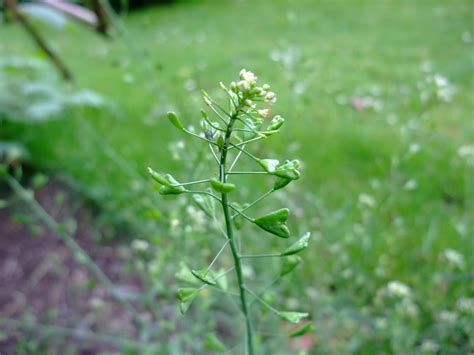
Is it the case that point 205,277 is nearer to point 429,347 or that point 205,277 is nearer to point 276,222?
point 276,222

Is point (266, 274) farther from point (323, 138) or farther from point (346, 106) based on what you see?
point (346, 106)

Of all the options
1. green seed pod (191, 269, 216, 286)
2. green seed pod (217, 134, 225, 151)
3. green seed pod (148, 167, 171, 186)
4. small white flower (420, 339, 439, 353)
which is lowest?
green seed pod (191, 269, 216, 286)

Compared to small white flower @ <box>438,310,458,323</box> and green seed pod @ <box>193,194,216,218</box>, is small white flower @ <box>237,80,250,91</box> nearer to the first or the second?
green seed pod @ <box>193,194,216,218</box>

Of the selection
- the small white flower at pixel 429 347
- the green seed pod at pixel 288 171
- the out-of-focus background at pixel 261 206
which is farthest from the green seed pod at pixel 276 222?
the small white flower at pixel 429 347

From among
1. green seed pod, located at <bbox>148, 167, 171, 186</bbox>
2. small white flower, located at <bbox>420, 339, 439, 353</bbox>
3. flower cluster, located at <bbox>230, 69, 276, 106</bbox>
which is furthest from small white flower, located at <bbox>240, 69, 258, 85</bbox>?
small white flower, located at <bbox>420, 339, 439, 353</bbox>

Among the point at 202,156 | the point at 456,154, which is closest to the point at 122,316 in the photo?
the point at 202,156

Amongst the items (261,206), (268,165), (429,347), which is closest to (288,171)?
(268,165)
